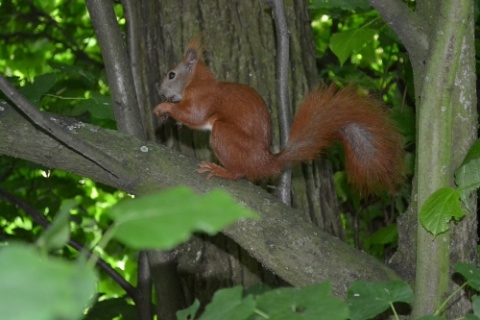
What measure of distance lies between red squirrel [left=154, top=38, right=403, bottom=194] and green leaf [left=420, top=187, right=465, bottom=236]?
0.37 m

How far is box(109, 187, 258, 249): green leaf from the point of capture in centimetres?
37

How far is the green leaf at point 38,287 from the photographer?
328 millimetres

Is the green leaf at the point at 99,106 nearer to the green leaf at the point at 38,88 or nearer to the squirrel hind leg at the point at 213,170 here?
the green leaf at the point at 38,88

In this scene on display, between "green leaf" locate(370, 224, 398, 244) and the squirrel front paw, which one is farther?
"green leaf" locate(370, 224, 398, 244)

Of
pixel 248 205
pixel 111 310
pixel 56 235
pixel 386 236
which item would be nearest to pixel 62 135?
pixel 248 205

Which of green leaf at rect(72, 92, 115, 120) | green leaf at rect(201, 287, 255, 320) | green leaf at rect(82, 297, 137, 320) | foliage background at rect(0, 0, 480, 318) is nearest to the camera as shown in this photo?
green leaf at rect(201, 287, 255, 320)

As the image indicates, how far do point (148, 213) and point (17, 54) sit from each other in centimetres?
289

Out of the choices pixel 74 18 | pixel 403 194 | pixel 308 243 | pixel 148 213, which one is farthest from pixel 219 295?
pixel 74 18

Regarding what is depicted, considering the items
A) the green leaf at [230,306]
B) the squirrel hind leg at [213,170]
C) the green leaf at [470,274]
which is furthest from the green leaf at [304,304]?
the squirrel hind leg at [213,170]

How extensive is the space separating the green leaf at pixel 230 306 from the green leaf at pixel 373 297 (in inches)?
13.9

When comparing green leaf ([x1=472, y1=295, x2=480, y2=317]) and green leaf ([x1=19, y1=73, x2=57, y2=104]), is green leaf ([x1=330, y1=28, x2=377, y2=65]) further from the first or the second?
green leaf ([x1=472, y1=295, x2=480, y2=317])

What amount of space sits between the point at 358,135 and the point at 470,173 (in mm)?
389

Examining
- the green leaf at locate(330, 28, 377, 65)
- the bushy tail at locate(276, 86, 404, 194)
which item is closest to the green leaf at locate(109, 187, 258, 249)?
the bushy tail at locate(276, 86, 404, 194)

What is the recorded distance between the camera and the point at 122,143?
4.32ft
